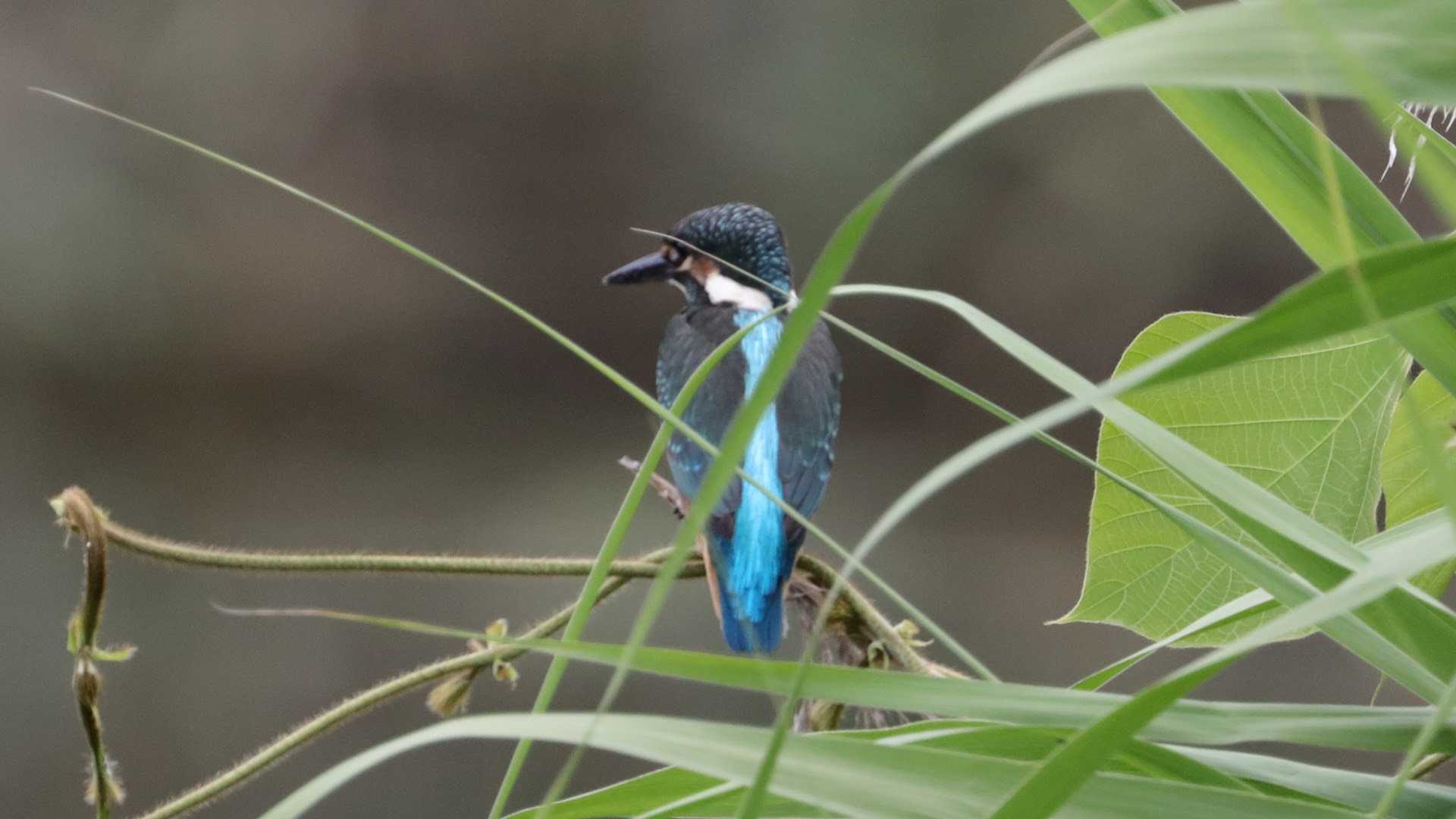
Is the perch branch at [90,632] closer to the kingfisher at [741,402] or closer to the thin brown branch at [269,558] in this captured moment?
the thin brown branch at [269,558]

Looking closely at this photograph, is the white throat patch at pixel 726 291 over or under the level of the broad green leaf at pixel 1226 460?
over

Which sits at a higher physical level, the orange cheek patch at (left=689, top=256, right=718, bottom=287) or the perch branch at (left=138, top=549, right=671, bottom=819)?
the orange cheek patch at (left=689, top=256, right=718, bottom=287)

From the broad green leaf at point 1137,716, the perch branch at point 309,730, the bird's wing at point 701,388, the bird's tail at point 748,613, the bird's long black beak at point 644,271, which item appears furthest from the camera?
the bird's long black beak at point 644,271

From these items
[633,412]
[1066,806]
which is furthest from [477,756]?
[1066,806]

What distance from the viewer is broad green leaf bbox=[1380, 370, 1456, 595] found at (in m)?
0.54

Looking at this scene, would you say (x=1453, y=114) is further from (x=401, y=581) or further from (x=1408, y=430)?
(x=401, y=581)

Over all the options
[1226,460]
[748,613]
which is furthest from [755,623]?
[1226,460]

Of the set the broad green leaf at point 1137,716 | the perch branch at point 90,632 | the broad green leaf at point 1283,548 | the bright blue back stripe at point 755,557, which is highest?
the bright blue back stripe at point 755,557

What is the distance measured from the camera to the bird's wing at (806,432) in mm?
1478

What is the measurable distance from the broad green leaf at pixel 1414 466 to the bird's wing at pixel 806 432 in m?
0.85

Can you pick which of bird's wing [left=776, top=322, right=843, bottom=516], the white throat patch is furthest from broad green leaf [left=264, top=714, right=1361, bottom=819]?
the white throat patch

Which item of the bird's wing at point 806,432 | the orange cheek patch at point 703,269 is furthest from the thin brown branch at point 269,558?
the orange cheek patch at point 703,269

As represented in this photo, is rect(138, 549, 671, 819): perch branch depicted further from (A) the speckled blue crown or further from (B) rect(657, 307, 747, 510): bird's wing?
(A) the speckled blue crown

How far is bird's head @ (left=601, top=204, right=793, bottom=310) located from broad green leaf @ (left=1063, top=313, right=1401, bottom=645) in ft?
3.10
